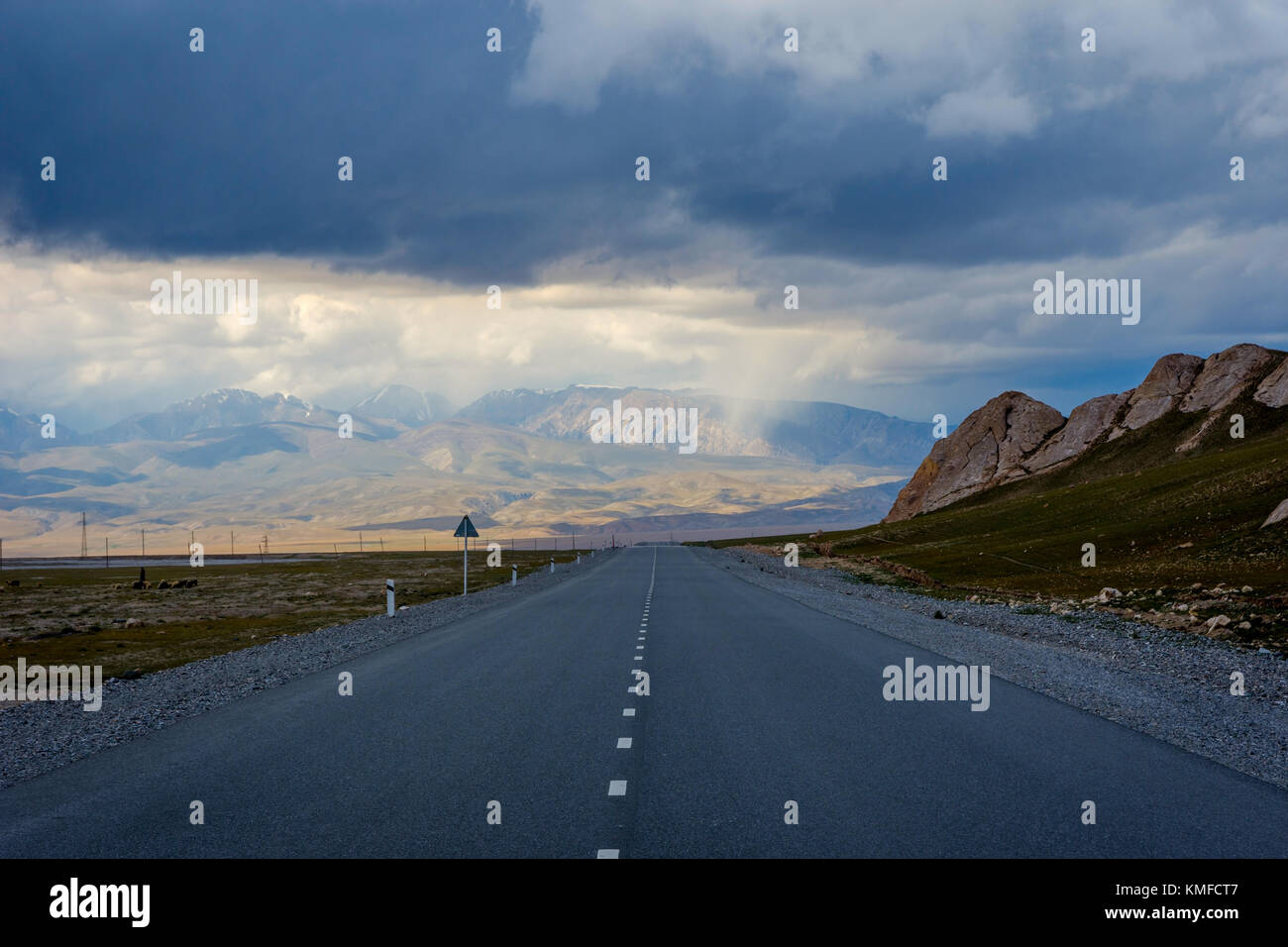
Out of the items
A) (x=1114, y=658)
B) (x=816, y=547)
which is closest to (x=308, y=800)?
(x=1114, y=658)

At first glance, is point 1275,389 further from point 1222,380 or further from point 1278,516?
point 1278,516

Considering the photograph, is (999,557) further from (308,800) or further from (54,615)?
(308,800)

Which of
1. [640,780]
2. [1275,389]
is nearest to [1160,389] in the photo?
[1275,389]

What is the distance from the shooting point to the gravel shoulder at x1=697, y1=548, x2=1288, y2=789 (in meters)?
11.9

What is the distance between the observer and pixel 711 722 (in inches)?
477

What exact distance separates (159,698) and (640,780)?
10923 mm

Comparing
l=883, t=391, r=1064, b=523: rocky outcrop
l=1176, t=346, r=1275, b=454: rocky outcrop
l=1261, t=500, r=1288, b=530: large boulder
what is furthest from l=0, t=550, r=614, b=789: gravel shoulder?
l=883, t=391, r=1064, b=523: rocky outcrop

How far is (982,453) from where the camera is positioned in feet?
538

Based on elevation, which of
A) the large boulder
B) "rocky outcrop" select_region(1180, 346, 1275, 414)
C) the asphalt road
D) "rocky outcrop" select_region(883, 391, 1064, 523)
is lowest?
the asphalt road

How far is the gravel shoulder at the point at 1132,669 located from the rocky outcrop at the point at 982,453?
126191 mm

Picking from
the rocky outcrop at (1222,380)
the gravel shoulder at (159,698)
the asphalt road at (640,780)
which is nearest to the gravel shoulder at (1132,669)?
the asphalt road at (640,780)

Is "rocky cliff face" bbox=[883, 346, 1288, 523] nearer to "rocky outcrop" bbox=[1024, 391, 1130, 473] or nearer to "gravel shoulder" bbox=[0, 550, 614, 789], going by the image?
"rocky outcrop" bbox=[1024, 391, 1130, 473]

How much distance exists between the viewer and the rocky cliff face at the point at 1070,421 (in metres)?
127

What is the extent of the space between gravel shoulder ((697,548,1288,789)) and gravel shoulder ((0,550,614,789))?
41.0 ft
